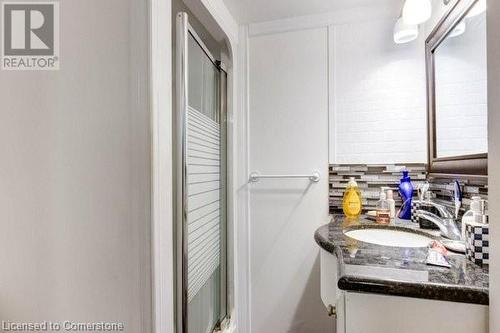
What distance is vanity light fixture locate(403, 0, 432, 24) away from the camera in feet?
3.88

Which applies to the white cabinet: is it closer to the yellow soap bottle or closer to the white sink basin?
the white sink basin

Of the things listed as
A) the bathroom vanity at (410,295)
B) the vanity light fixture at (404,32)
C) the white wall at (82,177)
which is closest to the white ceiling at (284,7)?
the vanity light fixture at (404,32)

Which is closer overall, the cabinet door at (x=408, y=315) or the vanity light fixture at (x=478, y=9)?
the cabinet door at (x=408, y=315)

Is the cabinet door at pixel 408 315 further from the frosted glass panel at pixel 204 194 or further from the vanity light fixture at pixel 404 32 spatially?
the vanity light fixture at pixel 404 32

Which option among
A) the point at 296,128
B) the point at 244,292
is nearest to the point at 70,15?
the point at 296,128

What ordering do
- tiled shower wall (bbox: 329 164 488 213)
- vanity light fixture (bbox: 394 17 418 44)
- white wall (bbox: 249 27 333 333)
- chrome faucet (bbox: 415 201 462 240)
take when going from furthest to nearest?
white wall (bbox: 249 27 333 333) < tiled shower wall (bbox: 329 164 488 213) < vanity light fixture (bbox: 394 17 418 44) < chrome faucet (bbox: 415 201 462 240)

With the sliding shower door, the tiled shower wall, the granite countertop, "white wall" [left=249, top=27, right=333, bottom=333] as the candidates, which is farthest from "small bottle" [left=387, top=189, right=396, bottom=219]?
the sliding shower door

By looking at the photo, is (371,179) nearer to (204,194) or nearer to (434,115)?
(434,115)

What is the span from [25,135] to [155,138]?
18.7 inches

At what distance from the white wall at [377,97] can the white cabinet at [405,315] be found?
1.01 metres

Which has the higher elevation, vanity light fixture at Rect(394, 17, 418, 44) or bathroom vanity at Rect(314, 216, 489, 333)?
vanity light fixture at Rect(394, 17, 418, 44)

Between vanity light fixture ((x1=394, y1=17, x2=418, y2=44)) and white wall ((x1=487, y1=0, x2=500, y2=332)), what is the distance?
2.84ft

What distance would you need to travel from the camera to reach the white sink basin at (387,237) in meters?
1.08

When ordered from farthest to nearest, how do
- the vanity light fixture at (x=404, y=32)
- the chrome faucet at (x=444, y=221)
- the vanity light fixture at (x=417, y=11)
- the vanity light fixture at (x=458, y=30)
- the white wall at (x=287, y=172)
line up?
the white wall at (x=287, y=172), the vanity light fixture at (x=404, y=32), the vanity light fixture at (x=417, y=11), the vanity light fixture at (x=458, y=30), the chrome faucet at (x=444, y=221)
